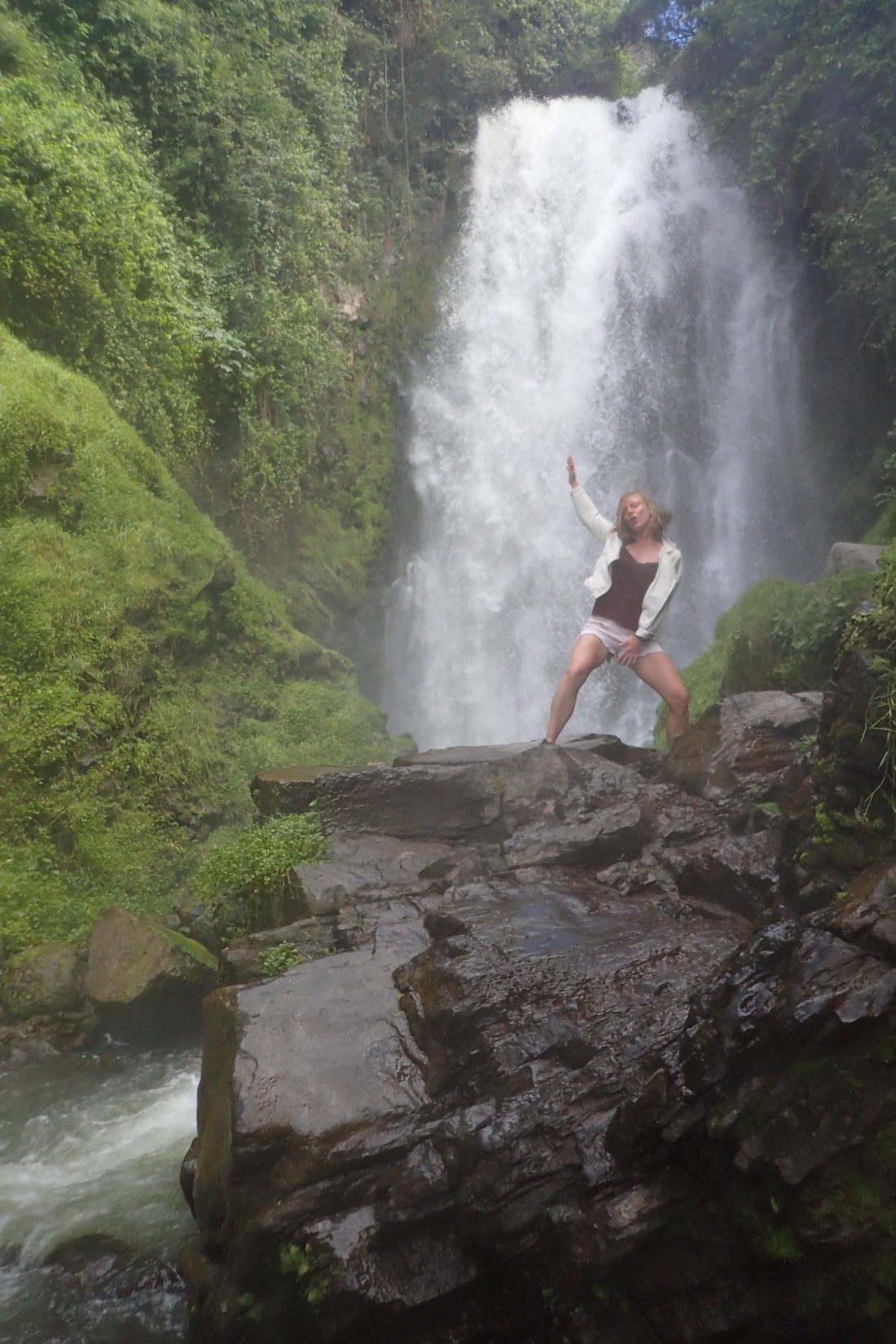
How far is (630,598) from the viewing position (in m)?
5.73

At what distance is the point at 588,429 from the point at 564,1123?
14.4 m

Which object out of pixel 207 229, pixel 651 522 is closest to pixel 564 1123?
pixel 651 522

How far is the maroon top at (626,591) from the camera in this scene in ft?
18.4

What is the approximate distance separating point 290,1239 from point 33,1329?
56.1 inches

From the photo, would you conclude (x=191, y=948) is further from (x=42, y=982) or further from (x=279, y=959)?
(x=279, y=959)

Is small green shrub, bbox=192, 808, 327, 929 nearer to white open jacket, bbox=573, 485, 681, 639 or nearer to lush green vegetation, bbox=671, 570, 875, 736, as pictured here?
white open jacket, bbox=573, 485, 681, 639

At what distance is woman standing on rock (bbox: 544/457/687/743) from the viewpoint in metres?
5.56

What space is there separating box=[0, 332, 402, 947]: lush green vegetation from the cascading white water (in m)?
5.78

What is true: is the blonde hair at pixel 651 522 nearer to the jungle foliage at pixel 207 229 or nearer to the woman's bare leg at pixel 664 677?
the woman's bare leg at pixel 664 677

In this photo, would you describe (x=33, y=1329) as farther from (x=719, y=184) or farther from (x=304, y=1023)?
(x=719, y=184)

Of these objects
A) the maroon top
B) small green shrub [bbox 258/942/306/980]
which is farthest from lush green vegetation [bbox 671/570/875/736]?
small green shrub [bbox 258/942/306/980]

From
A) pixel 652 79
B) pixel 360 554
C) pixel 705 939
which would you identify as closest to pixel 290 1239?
pixel 705 939

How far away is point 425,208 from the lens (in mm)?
17375

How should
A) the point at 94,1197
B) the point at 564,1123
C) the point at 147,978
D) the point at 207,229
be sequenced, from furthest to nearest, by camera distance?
the point at 207,229 < the point at 147,978 < the point at 94,1197 < the point at 564,1123
